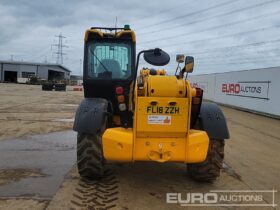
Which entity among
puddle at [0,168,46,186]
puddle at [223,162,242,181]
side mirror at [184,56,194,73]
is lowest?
puddle at [223,162,242,181]

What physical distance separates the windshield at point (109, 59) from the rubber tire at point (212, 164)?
199 centimetres

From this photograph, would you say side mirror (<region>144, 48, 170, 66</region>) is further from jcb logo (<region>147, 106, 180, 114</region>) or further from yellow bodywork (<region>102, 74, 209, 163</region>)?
jcb logo (<region>147, 106, 180, 114</region>)

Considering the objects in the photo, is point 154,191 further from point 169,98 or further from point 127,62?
point 127,62

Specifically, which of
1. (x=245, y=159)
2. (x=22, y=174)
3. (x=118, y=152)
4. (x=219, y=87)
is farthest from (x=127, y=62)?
(x=219, y=87)

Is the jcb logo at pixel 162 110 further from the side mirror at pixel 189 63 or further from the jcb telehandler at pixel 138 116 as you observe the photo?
the side mirror at pixel 189 63

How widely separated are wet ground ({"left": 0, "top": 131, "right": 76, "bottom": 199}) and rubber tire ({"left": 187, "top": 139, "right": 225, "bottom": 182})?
7.40 feet

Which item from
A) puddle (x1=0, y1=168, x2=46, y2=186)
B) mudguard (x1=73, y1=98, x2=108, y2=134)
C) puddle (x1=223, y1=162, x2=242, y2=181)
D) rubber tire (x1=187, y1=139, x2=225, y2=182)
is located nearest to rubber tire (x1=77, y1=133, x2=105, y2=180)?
mudguard (x1=73, y1=98, x2=108, y2=134)

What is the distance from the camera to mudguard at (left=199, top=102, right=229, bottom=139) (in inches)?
247

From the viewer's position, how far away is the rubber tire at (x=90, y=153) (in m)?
6.23

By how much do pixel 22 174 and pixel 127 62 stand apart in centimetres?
266

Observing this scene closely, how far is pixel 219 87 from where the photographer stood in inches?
1221

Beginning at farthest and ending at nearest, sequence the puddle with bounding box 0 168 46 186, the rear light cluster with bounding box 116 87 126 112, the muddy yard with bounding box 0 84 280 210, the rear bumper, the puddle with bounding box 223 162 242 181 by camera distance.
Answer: the puddle with bounding box 223 162 242 181, the puddle with bounding box 0 168 46 186, the rear light cluster with bounding box 116 87 126 112, the rear bumper, the muddy yard with bounding box 0 84 280 210

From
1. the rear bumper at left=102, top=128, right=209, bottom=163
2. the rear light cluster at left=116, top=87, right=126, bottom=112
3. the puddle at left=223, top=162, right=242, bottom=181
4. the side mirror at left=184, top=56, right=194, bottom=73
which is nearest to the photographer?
the rear bumper at left=102, top=128, right=209, bottom=163

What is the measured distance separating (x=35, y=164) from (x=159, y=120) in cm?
309
